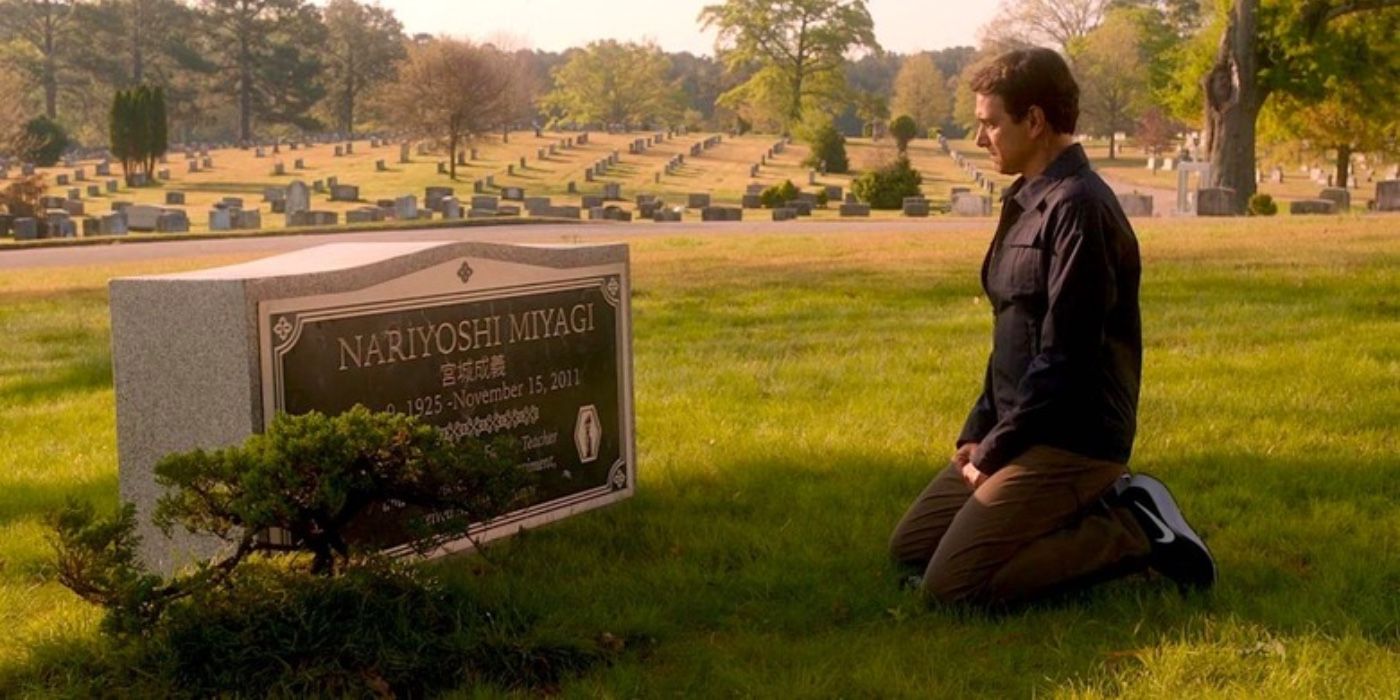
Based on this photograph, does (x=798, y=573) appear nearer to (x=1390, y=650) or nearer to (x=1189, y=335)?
(x=1390, y=650)

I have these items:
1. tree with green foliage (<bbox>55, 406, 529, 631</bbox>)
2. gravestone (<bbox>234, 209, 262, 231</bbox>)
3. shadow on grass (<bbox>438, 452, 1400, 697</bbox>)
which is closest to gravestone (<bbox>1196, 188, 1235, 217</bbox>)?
gravestone (<bbox>234, 209, 262, 231</bbox>)

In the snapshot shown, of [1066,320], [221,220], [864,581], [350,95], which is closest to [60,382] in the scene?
[864,581]

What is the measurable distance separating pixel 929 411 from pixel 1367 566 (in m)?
3.16

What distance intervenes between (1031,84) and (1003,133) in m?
0.18

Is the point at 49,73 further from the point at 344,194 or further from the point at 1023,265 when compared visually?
the point at 1023,265

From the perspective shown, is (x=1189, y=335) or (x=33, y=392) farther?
(x=1189, y=335)

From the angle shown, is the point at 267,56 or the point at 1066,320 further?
the point at 267,56

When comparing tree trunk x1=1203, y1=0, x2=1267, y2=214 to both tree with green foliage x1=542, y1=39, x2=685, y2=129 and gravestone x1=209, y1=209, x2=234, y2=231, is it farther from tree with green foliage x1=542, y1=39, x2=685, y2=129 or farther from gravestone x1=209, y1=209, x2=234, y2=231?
tree with green foliage x1=542, y1=39, x2=685, y2=129

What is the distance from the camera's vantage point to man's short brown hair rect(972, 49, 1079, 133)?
4832mm

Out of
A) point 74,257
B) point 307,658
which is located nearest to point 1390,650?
point 307,658

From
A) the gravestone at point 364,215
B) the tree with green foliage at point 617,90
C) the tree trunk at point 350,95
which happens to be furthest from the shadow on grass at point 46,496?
the tree with green foliage at point 617,90

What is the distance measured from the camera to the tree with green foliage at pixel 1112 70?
290 ft

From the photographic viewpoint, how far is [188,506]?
442 cm

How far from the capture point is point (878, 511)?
619 cm
